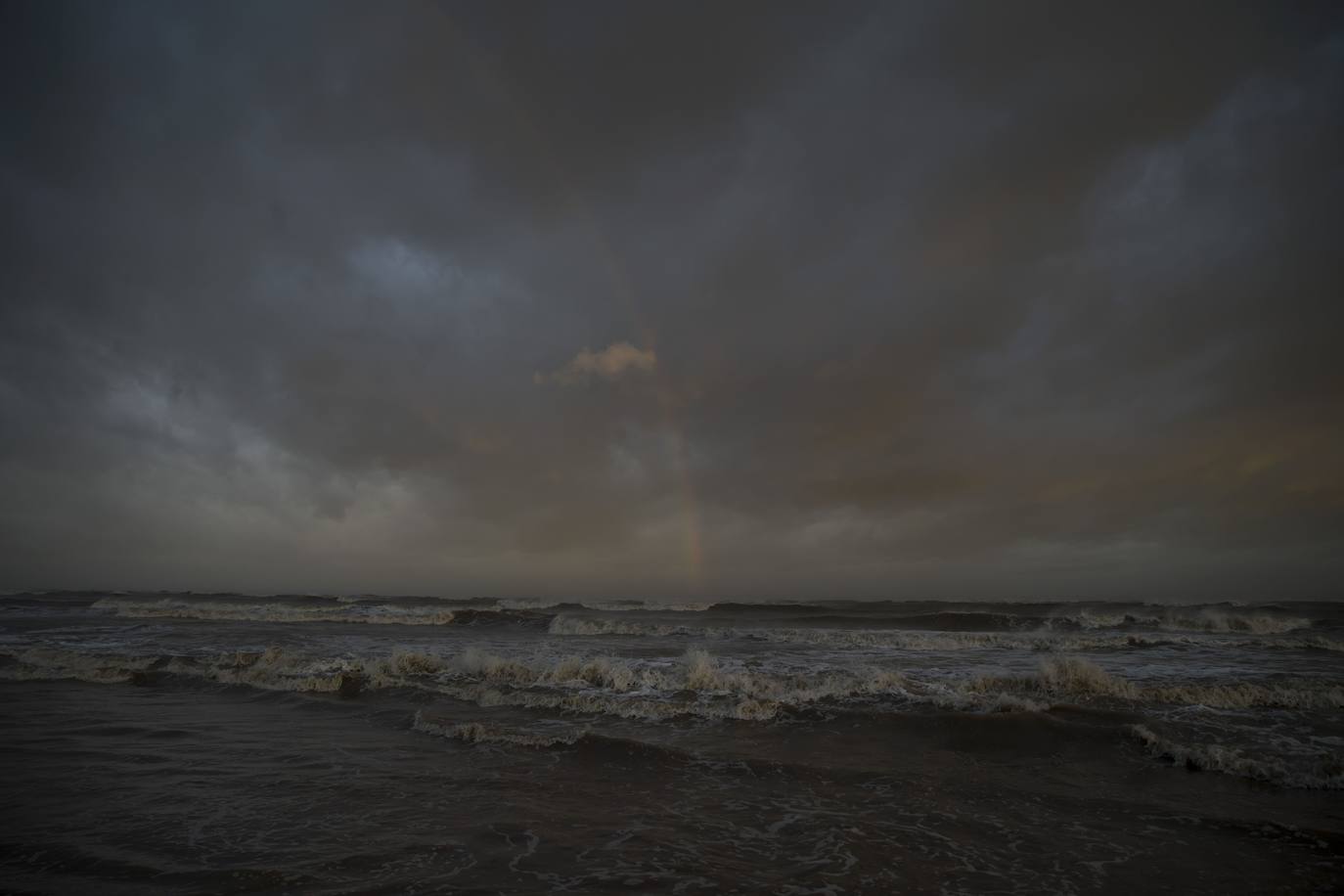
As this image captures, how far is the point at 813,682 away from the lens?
15430mm

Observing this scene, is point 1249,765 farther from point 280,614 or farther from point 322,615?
point 280,614

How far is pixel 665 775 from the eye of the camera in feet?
29.4

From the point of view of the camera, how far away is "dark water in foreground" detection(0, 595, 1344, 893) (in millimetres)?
5844

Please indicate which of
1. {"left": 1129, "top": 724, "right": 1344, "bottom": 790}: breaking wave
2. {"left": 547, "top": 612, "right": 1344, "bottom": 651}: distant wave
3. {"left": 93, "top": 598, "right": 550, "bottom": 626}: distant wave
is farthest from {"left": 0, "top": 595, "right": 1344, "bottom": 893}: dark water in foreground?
{"left": 93, "top": 598, "right": 550, "bottom": 626}: distant wave

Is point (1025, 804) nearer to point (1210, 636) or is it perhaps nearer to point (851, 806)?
point (851, 806)

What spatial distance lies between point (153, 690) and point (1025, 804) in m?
18.8

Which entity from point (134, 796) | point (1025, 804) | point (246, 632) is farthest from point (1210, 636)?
point (246, 632)

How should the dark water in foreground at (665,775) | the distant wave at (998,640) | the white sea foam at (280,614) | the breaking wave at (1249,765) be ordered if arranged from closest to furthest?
the dark water in foreground at (665,775) < the breaking wave at (1249,765) < the distant wave at (998,640) < the white sea foam at (280,614)

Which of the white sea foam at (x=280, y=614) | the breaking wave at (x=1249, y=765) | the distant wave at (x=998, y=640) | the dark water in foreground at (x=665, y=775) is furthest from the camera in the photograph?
the white sea foam at (x=280, y=614)

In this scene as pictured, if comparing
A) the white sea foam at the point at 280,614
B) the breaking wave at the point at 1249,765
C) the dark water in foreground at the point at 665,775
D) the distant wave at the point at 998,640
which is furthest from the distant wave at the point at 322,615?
the breaking wave at the point at 1249,765

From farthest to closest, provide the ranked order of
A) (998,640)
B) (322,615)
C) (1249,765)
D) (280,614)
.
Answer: (280,614), (322,615), (998,640), (1249,765)

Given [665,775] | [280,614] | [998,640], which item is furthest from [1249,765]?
[280,614]

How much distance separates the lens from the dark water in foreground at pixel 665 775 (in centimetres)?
584

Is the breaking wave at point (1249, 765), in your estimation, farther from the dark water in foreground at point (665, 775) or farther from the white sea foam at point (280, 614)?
the white sea foam at point (280, 614)
